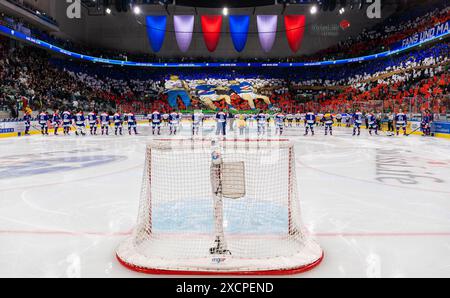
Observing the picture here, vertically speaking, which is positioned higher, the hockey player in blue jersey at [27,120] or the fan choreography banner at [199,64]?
the fan choreography banner at [199,64]

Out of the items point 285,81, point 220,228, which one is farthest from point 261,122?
point 285,81

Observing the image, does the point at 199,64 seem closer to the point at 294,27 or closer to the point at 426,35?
the point at 294,27

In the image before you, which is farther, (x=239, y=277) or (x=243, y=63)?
(x=243, y=63)

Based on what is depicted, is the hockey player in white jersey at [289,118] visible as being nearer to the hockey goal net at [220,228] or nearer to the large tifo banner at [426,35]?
the large tifo banner at [426,35]

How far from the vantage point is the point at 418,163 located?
819 centimetres

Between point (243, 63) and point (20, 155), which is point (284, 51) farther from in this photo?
point (20, 155)

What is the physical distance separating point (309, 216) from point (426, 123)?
49.4ft

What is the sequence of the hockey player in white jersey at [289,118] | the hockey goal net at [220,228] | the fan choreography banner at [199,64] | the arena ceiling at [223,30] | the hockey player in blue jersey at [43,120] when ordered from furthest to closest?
the arena ceiling at [223,30] < the hockey player in white jersey at [289,118] < the fan choreography banner at [199,64] < the hockey player in blue jersey at [43,120] < the hockey goal net at [220,228]

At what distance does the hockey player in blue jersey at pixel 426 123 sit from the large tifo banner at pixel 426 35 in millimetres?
7243

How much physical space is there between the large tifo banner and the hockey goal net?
2088 centimetres

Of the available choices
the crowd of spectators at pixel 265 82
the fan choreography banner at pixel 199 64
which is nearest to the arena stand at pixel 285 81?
the crowd of spectators at pixel 265 82

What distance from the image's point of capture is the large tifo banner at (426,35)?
21.4m

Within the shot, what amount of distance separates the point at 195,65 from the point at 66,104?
47.9 feet
